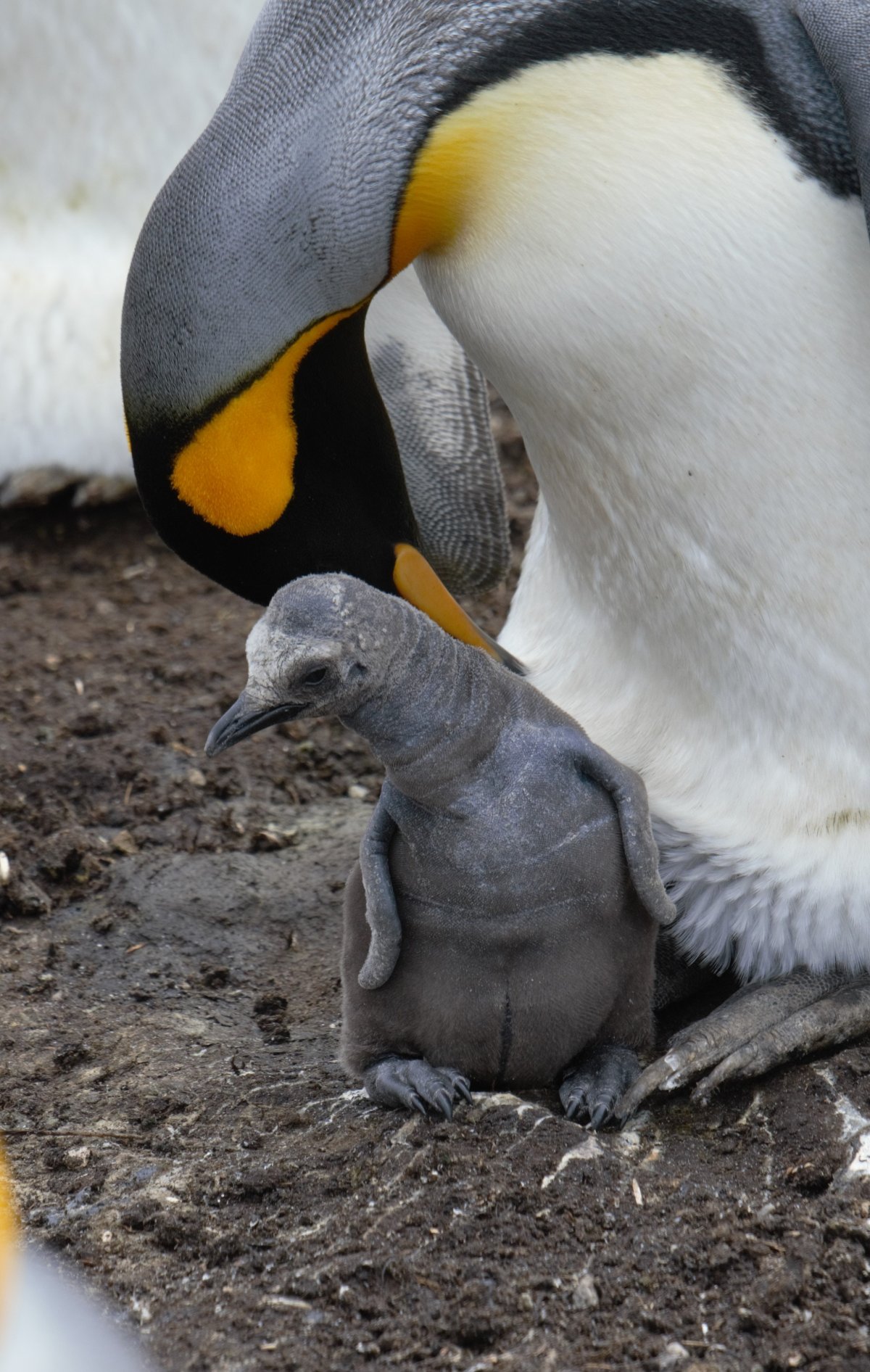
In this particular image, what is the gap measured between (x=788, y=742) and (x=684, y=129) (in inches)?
40.5

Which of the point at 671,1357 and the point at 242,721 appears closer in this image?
the point at 671,1357

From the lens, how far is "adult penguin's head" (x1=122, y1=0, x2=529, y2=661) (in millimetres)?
2623

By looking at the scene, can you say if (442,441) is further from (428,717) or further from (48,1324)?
(48,1324)

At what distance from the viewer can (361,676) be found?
2.41 meters

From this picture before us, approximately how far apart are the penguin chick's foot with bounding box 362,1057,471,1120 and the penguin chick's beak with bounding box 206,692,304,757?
60 cm

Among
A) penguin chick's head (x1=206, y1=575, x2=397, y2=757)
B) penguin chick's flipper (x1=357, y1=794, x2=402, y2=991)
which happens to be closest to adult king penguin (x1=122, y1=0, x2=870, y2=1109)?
penguin chick's head (x1=206, y1=575, x2=397, y2=757)

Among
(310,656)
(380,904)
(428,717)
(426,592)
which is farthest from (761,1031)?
(310,656)

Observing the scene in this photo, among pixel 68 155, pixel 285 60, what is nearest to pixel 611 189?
pixel 285 60

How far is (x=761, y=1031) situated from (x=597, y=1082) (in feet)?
1.03

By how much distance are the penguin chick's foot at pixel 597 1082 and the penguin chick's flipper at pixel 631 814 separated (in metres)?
0.26

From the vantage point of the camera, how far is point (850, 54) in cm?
249

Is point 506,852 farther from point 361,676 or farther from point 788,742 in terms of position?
point 788,742

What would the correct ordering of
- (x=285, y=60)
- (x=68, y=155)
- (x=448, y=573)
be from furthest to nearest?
(x=68, y=155), (x=448, y=573), (x=285, y=60)

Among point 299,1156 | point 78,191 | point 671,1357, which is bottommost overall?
point 78,191
